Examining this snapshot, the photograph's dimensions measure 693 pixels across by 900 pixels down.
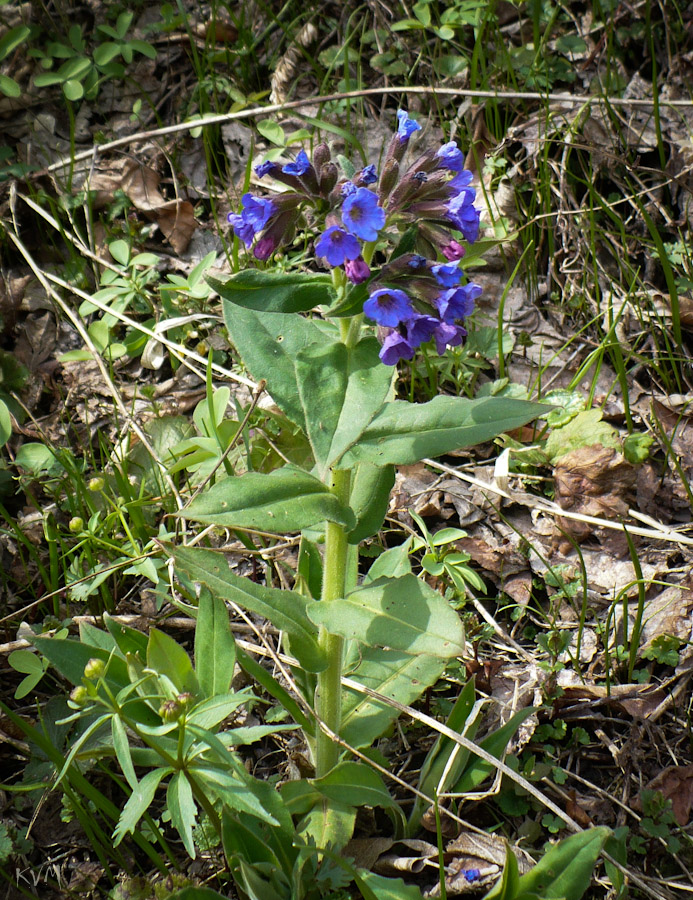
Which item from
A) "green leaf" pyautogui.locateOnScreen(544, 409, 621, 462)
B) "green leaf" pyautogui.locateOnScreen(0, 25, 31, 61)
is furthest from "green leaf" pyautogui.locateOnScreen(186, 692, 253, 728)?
"green leaf" pyautogui.locateOnScreen(0, 25, 31, 61)

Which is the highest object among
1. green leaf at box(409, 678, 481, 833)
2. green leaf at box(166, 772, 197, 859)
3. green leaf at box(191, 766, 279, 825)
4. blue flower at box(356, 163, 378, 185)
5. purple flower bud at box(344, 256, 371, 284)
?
blue flower at box(356, 163, 378, 185)

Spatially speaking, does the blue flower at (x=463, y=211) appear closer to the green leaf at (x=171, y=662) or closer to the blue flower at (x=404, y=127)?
the blue flower at (x=404, y=127)

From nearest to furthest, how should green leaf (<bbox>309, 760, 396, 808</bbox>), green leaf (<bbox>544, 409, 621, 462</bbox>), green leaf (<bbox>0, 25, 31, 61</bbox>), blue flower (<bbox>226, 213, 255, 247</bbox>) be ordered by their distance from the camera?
blue flower (<bbox>226, 213, 255, 247</bbox>) → green leaf (<bbox>309, 760, 396, 808</bbox>) → green leaf (<bbox>544, 409, 621, 462</bbox>) → green leaf (<bbox>0, 25, 31, 61</bbox>)

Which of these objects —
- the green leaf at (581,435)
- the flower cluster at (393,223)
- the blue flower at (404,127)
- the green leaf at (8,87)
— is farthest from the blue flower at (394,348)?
the green leaf at (8,87)

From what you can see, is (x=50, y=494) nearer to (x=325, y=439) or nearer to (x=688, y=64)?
(x=325, y=439)

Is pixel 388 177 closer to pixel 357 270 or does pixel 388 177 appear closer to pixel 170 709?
pixel 357 270

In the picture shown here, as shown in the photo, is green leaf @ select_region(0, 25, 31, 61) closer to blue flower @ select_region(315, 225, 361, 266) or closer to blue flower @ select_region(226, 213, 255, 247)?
blue flower @ select_region(226, 213, 255, 247)
